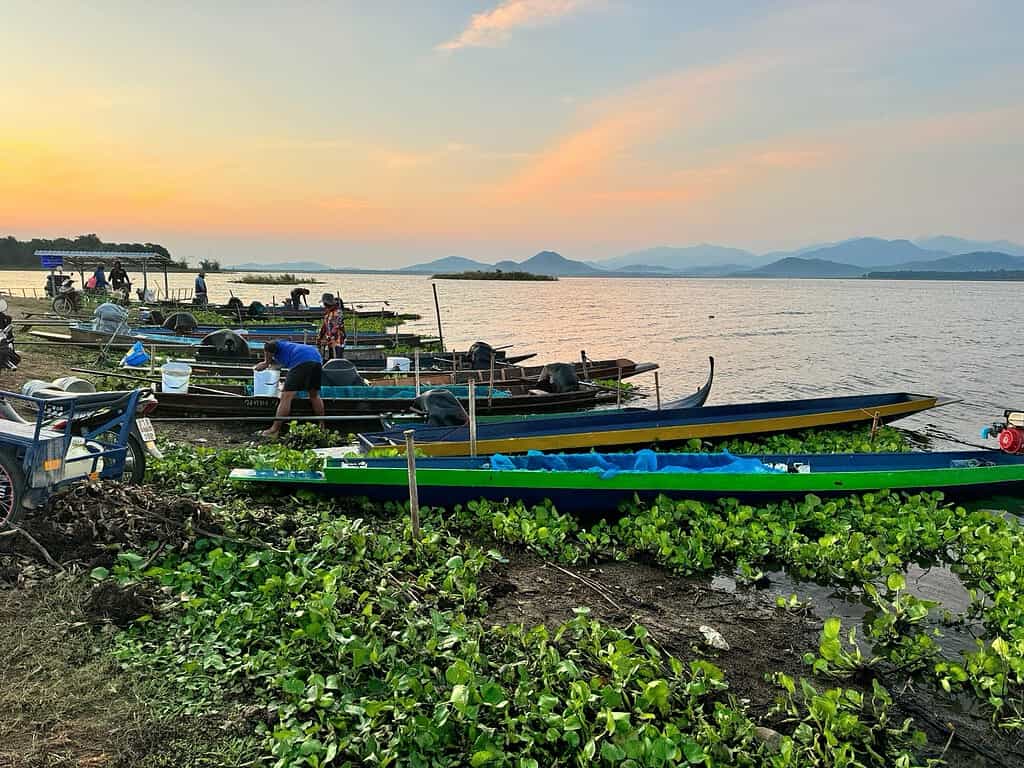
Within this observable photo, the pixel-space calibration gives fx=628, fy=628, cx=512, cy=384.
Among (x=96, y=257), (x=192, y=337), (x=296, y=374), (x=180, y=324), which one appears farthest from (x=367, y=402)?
(x=96, y=257)

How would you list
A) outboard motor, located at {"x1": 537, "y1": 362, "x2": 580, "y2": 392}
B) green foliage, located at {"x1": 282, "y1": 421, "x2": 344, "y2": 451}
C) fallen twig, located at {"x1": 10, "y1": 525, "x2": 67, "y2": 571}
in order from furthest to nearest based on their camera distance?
outboard motor, located at {"x1": 537, "y1": 362, "x2": 580, "y2": 392} < green foliage, located at {"x1": 282, "y1": 421, "x2": 344, "y2": 451} < fallen twig, located at {"x1": 10, "y1": 525, "x2": 67, "y2": 571}

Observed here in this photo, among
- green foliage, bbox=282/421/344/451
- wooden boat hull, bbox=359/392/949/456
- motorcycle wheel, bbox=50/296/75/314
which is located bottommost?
green foliage, bbox=282/421/344/451

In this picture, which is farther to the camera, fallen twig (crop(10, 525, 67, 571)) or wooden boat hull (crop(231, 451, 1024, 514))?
wooden boat hull (crop(231, 451, 1024, 514))

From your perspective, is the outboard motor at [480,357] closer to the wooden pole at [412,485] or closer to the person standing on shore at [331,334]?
the person standing on shore at [331,334]

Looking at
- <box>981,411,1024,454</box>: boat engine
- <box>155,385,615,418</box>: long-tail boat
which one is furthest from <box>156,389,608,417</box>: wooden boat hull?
<box>981,411,1024,454</box>: boat engine

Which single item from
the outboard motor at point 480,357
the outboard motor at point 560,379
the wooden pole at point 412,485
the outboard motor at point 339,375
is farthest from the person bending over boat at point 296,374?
the outboard motor at point 480,357

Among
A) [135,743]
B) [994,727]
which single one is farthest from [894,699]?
[135,743]

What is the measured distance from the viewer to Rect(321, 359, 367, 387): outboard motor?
12766 mm

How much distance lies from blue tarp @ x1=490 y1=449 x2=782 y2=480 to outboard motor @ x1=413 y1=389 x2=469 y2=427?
6.95 feet

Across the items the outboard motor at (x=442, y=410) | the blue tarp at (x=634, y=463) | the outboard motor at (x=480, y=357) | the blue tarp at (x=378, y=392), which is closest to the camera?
the blue tarp at (x=634, y=463)

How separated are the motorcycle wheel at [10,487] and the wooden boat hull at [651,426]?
4228 mm

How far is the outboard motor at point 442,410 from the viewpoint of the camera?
10.2 m

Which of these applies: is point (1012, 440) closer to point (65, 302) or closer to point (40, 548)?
point (40, 548)

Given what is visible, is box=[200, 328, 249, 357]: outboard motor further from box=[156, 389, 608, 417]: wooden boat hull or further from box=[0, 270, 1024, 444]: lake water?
box=[0, 270, 1024, 444]: lake water
